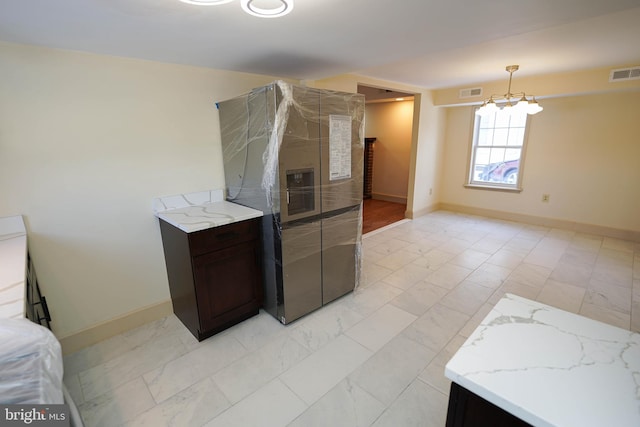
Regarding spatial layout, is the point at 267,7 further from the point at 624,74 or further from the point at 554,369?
the point at 624,74

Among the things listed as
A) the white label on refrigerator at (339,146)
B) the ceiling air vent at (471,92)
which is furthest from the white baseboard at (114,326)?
the ceiling air vent at (471,92)

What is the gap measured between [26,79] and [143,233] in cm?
117

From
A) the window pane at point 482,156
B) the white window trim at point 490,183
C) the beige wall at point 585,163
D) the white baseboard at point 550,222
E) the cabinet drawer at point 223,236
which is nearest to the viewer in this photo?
the cabinet drawer at point 223,236

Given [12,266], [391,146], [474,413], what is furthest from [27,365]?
[391,146]

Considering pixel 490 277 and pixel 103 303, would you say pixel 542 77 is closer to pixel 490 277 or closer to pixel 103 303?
pixel 490 277

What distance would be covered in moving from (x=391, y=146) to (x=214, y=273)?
5.52 meters

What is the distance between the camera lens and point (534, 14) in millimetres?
1496

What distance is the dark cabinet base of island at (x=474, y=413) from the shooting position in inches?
29.5

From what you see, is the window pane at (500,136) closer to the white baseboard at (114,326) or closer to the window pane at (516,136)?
the window pane at (516,136)

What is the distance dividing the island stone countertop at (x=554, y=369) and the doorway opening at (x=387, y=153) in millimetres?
4859

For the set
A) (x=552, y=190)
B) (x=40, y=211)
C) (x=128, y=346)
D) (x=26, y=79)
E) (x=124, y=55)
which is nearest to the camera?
(x=26, y=79)

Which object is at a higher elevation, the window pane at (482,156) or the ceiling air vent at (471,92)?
the ceiling air vent at (471,92)

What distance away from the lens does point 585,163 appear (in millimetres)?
4273

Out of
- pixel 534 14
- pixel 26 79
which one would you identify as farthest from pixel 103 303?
pixel 534 14
